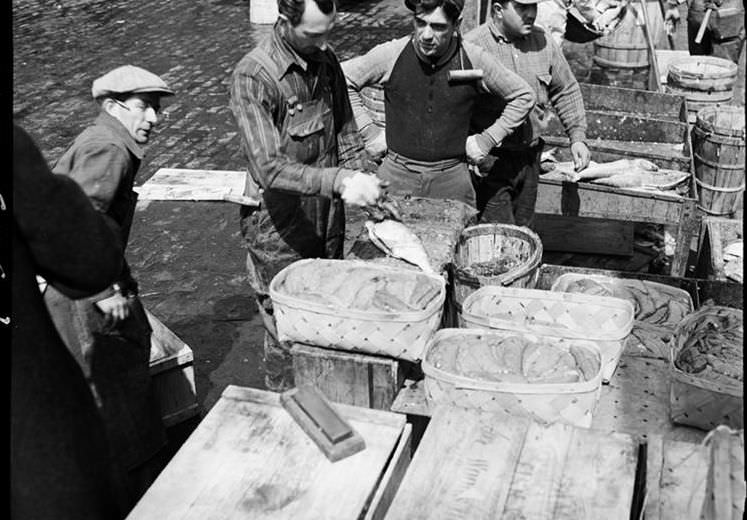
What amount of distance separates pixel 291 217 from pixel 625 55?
816 cm

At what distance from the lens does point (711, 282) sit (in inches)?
212

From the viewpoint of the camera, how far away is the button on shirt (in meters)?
6.14

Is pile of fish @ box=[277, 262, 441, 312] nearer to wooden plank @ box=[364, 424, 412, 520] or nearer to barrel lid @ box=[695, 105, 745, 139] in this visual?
wooden plank @ box=[364, 424, 412, 520]

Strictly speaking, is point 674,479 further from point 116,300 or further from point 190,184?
point 190,184

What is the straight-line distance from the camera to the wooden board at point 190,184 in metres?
8.23

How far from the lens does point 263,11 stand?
14.9m

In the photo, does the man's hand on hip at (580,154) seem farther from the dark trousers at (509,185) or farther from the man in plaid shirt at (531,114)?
the dark trousers at (509,185)

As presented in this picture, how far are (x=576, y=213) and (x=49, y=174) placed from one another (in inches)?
210

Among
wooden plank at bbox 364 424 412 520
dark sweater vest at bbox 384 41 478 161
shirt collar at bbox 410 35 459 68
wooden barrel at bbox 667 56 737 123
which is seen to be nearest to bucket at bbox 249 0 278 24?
wooden barrel at bbox 667 56 737 123

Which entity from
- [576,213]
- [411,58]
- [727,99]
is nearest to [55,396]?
[411,58]

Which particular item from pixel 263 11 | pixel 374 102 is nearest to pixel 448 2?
pixel 374 102

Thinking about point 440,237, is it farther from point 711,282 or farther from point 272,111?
point 711,282

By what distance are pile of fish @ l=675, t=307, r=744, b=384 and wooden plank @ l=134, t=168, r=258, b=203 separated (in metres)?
4.88

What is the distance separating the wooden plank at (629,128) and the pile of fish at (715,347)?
407 cm
